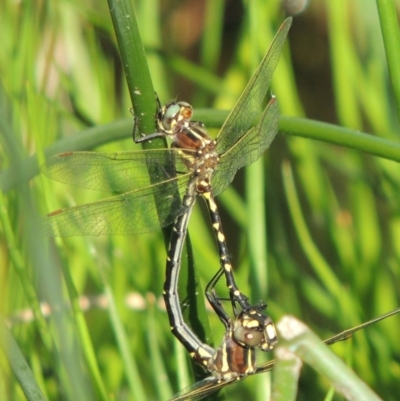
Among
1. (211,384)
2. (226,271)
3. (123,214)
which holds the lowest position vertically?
(211,384)

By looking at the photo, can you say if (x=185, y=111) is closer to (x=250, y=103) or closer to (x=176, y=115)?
(x=176, y=115)

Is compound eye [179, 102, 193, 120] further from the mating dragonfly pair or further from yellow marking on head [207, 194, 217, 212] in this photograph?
yellow marking on head [207, 194, 217, 212]

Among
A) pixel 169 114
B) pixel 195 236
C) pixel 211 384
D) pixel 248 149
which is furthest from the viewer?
pixel 195 236

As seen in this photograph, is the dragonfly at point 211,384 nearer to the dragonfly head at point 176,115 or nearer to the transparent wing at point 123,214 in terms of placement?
the transparent wing at point 123,214

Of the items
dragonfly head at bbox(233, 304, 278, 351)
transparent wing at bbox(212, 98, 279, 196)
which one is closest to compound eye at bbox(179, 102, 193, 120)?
transparent wing at bbox(212, 98, 279, 196)

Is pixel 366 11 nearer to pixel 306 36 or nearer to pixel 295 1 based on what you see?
pixel 295 1

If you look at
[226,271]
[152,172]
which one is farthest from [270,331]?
[152,172]
